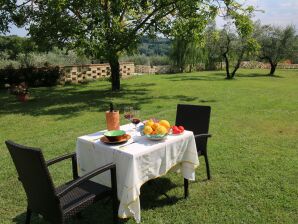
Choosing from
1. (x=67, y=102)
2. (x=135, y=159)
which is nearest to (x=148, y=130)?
(x=135, y=159)

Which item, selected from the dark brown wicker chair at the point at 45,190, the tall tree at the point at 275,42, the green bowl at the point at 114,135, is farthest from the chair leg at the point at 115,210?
the tall tree at the point at 275,42

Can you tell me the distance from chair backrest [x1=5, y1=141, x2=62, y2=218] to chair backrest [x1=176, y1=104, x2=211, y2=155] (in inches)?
89.8

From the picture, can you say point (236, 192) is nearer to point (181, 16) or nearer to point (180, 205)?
point (180, 205)

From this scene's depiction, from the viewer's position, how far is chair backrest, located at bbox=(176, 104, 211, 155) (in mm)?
4277

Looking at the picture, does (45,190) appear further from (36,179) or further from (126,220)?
(126,220)

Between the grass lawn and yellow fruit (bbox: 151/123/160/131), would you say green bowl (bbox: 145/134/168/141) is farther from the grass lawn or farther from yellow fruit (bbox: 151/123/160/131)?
the grass lawn

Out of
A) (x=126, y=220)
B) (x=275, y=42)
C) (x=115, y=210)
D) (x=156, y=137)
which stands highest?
(x=275, y=42)

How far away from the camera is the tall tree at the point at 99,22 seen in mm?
10477

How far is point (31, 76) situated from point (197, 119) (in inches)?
561

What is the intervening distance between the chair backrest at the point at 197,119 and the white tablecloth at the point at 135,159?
636mm

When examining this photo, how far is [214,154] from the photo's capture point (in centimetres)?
536

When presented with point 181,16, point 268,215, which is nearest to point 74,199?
point 268,215

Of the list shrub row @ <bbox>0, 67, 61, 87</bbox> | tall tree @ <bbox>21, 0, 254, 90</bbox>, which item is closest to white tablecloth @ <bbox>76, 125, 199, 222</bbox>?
tall tree @ <bbox>21, 0, 254, 90</bbox>

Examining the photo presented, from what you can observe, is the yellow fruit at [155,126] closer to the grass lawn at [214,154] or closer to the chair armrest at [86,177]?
the chair armrest at [86,177]
